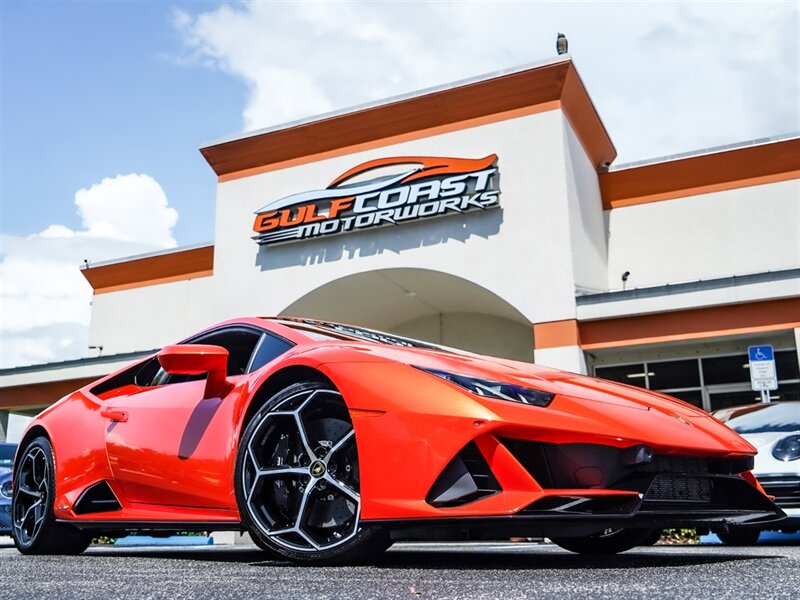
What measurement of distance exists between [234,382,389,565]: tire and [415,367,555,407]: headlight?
0.45 metres

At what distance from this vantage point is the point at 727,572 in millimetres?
2744

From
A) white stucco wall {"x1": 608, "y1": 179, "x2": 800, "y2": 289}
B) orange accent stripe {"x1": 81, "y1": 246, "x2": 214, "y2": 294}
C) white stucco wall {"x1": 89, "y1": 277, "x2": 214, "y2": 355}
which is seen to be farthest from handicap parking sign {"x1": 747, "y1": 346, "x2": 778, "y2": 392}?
orange accent stripe {"x1": 81, "y1": 246, "x2": 214, "y2": 294}

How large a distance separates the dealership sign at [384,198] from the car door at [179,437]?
11.6m

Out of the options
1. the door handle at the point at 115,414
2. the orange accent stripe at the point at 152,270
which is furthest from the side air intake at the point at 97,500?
the orange accent stripe at the point at 152,270

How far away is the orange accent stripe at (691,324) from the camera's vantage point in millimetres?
13570

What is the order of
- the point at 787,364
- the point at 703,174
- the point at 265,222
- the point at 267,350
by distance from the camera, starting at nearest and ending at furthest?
the point at 267,350, the point at 787,364, the point at 703,174, the point at 265,222

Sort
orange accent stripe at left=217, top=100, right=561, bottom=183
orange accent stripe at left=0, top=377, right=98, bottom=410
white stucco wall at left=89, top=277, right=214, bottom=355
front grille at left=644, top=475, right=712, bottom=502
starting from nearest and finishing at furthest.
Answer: front grille at left=644, top=475, right=712, bottom=502 → orange accent stripe at left=217, top=100, right=561, bottom=183 → orange accent stripe at left=0, top=377, right=98, bottom=410 → white stucco wall at left=89, top=277, right=214, bottom=355

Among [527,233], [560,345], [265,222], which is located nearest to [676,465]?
[560,345]

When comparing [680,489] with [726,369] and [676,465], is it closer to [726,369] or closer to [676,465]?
[676,465]

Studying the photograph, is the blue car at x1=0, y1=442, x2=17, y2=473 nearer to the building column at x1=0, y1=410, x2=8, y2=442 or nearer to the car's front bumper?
the car's front bumper

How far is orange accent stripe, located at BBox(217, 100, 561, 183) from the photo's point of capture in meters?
15.3

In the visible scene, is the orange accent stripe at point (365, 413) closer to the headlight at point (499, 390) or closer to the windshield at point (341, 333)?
the headlight at point (499, 390)

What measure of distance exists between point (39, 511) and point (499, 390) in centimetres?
302

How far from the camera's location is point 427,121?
53.2ft
